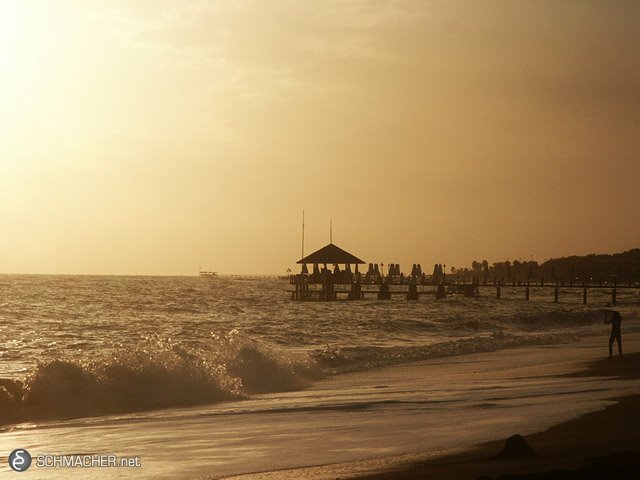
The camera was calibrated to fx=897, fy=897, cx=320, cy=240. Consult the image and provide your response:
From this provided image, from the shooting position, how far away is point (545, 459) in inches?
322

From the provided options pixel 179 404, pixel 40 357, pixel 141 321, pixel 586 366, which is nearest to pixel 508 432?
pixel 179 404

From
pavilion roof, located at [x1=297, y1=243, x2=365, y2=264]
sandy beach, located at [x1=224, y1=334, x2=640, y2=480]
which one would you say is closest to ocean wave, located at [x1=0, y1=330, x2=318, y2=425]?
sandy beach, located at [x1=224, y1=334, x2=640, y2=480]

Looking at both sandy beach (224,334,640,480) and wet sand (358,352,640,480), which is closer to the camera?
wet sand (358,352,640,480)

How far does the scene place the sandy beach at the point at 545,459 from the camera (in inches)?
271

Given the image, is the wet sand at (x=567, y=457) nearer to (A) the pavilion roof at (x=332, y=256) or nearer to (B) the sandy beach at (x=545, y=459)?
(B) the sandy beach at (x=545, y=459)

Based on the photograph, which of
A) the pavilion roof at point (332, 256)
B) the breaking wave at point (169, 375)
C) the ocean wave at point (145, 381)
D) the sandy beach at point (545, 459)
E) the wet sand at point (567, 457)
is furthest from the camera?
the pavilion roof at point (332, 256)

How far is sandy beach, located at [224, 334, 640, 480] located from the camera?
6.88 m

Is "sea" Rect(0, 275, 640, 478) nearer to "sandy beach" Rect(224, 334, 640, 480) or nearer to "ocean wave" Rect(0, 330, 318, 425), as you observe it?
"ocean wave" Rect(0, 330, 318, 425)

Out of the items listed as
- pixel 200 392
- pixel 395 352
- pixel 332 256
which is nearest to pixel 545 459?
pixel 200 392

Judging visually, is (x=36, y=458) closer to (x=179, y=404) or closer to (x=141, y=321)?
(x=179, y=404)

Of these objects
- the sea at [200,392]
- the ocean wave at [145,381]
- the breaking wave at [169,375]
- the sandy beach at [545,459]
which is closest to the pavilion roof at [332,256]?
the sea at [200,392]

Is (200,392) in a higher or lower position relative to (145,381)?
lower

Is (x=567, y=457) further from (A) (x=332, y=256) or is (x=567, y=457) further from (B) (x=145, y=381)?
(A) (x=332, y=256)

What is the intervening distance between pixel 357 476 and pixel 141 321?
4467cm
